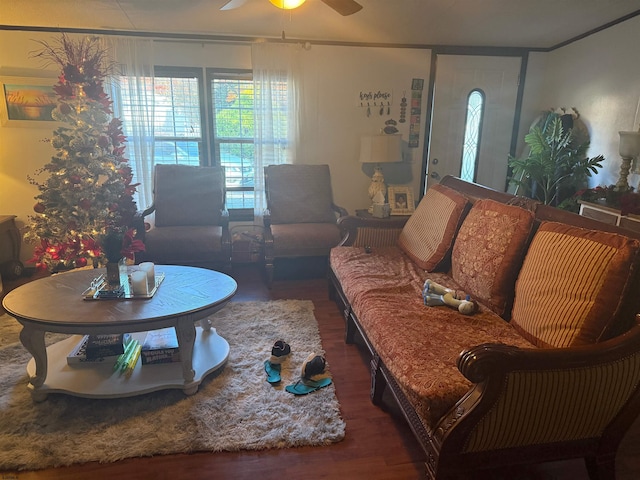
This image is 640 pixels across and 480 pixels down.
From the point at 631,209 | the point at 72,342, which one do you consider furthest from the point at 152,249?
the point at 631,209

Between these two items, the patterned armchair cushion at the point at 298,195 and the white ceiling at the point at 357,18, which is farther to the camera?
the patterned armchair cushion at the point at 298,195

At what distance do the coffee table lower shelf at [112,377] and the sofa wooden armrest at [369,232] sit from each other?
1.36 meters

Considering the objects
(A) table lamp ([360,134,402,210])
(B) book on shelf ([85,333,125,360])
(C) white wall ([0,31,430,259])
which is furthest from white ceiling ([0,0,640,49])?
(B) book on shelf ([85,333,125,360])

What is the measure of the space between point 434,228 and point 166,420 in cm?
194

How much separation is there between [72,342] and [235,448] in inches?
53.1

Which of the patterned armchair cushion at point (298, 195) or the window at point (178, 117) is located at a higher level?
the window at point (178, 117)

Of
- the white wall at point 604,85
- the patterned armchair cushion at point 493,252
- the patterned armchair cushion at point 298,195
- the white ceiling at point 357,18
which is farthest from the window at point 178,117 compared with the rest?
the white wall at point 604,85

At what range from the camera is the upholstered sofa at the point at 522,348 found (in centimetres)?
140

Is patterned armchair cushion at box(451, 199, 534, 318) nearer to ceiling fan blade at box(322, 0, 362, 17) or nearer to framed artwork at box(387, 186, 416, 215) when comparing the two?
ceiling fan blade at box(322, 0, 362, 17)

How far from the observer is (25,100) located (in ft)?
12.7

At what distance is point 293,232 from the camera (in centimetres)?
372

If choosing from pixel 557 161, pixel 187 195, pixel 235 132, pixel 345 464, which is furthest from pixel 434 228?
pixel 235 132

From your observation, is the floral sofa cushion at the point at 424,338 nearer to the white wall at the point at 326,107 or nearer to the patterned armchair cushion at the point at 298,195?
the patterned armchair cushion at the point at 298,195

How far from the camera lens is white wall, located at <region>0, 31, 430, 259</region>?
3941mm
